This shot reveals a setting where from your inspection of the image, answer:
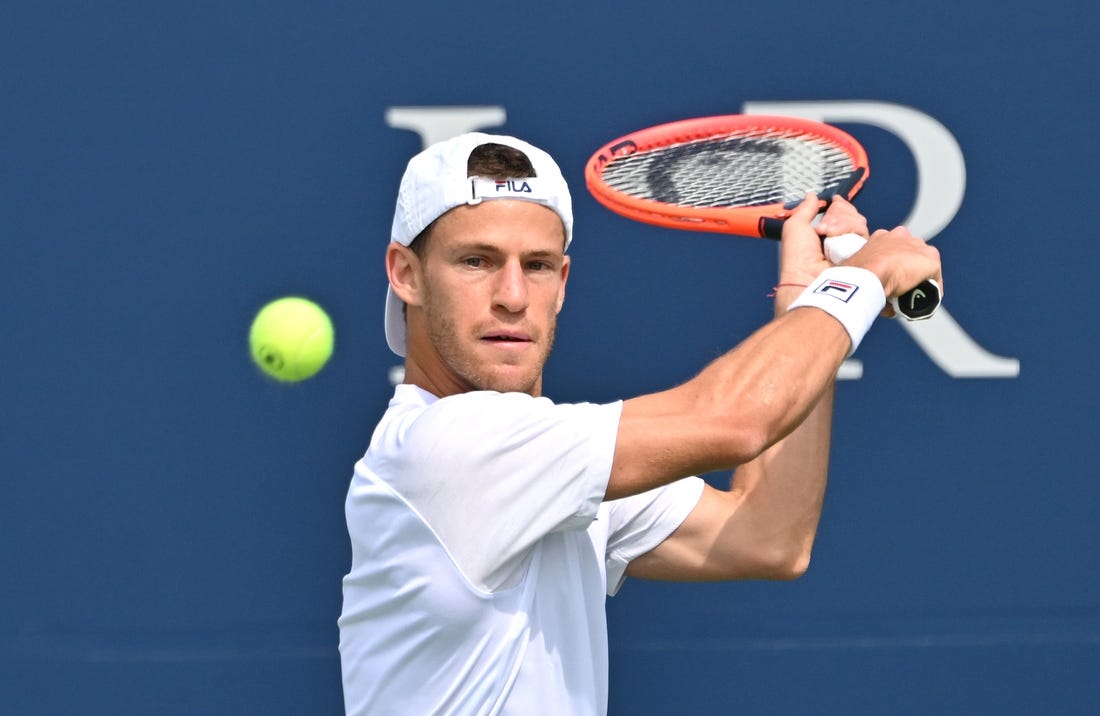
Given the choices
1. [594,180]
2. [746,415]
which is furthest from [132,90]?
[746,415]

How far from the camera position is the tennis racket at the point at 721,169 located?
8.96 ft

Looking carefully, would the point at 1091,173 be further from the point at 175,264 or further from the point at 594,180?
the point at 175,264

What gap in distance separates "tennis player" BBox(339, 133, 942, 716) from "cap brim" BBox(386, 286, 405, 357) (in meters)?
0.11

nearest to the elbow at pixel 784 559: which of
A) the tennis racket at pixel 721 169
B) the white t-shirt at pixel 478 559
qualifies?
the white t-shirt at pixel 478 559

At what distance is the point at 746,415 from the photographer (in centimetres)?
210

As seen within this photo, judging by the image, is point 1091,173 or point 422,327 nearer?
point 422,327

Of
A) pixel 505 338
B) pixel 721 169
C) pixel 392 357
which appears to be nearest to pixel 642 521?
pixel 505 338

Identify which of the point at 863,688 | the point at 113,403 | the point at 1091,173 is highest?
the point at 1091,173

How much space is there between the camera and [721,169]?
2.92m

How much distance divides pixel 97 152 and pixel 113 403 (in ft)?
1.64

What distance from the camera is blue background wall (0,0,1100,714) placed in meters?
3.44

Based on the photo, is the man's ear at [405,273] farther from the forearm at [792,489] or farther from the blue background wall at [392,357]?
the blue background wall at [392,357]

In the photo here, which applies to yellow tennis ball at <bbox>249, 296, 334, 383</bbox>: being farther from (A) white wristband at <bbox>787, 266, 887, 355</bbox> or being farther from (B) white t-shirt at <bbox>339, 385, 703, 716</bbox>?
(A) white wristband at <bbox>787, 266, 887, 355</bbox>

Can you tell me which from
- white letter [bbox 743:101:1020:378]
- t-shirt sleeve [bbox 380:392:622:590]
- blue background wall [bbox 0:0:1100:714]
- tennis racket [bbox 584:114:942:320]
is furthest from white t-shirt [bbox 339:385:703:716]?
white letter [bbox 743:101:1020:378]
